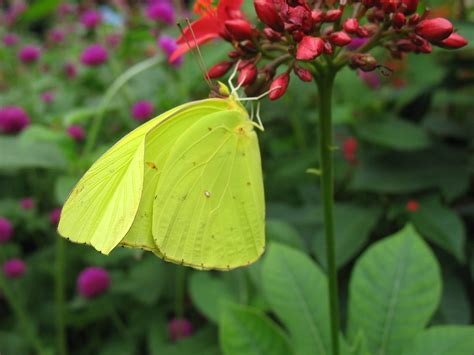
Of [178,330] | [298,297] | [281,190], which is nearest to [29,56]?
[281,190]

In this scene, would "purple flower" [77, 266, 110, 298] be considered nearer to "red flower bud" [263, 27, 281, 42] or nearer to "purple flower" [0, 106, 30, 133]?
"purple flower" [0, 106, 30, 133]

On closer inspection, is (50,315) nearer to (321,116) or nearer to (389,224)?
(389,224)

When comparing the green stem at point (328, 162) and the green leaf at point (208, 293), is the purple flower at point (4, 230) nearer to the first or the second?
the green leaf at point (208, 293)

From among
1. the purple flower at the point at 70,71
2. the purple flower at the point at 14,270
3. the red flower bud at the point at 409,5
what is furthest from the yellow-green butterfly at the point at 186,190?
the purple flower at the point at 70,71

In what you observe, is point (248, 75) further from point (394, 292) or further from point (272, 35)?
point (394, 292)

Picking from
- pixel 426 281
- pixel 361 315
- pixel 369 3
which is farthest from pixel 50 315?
pixel 369 3
